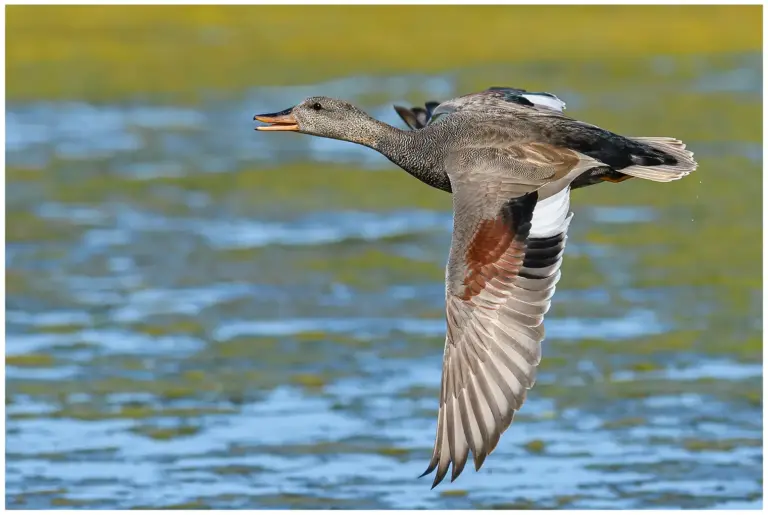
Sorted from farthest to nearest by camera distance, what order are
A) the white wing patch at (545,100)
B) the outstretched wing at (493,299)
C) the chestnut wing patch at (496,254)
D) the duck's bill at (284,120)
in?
the white wing patch at (545,100)
the duck's bill at (284,120)
the chestnut wing patch at (496,254)
the outstretched wing at (493,299)

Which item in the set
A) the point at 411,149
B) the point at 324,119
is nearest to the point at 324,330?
the point at 324,119

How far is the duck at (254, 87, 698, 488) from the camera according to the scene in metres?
7.83

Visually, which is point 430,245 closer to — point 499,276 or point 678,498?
Answer: point 678,498

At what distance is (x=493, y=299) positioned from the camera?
26.6 feet

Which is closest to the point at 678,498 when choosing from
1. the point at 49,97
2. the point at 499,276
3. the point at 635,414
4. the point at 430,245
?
the point at 635,414

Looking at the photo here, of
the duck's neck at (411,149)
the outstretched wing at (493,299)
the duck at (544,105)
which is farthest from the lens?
the duck's neck at (411,149)

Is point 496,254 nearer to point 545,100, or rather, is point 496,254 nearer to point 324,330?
point 545,100

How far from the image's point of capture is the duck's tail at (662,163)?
9.11 meters

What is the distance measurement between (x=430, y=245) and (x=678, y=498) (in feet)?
20.5

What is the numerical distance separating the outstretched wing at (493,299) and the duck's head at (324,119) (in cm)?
157

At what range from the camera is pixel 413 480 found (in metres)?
10.6

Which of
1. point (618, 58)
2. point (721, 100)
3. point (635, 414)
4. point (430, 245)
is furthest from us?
point (618, 58)

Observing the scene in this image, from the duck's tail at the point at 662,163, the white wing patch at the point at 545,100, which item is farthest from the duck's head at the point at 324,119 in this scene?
the duck's tail at the point at 662,163

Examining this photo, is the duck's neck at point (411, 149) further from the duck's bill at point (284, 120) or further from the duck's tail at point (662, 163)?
the duck's tail at point (662, 163)
